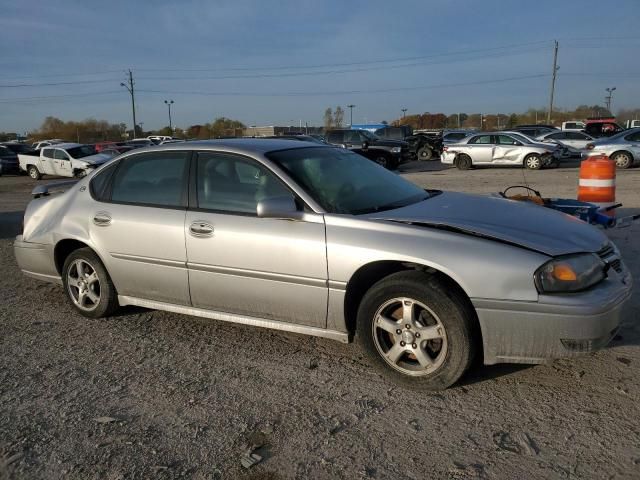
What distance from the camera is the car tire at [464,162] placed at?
70.4ft

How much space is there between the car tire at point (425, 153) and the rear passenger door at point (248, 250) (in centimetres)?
2577

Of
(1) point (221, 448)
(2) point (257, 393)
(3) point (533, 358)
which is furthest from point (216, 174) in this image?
(3) point (533, 358)

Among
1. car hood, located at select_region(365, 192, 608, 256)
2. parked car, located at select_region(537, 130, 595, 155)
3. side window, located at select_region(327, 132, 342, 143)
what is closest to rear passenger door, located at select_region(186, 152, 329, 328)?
car hood, located at select_region(365, 192, 608, 256)

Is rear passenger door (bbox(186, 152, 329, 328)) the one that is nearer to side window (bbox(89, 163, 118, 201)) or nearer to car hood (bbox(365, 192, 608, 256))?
car hood (bbox(365, 192, 608, 256))

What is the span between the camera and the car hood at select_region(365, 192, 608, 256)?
10.6 ft

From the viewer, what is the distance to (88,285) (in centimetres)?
467

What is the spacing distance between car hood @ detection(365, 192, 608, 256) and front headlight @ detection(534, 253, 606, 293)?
7 centimetres

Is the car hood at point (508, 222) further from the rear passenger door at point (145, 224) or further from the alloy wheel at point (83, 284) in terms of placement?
the alloy wheel at point (83, 284)

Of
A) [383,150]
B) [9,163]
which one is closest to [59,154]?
[9,163]

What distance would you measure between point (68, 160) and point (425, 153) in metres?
17.0

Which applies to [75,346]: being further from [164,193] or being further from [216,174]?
[216,174]

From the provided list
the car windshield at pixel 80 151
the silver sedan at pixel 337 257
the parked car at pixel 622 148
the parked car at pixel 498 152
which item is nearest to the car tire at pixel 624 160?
the parked car at pixel 622 148

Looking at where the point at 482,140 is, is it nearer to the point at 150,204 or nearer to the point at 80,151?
the point at 80,151

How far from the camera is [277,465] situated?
2641 mm
